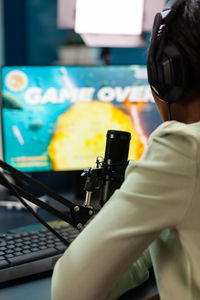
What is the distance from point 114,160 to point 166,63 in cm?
24

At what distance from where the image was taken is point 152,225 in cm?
64

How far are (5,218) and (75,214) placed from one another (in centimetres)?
52

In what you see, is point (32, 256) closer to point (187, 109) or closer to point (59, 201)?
point (59, 201)

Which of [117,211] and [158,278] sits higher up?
[117,211]

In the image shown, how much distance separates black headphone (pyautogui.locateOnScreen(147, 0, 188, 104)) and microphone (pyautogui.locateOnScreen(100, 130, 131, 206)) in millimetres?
146

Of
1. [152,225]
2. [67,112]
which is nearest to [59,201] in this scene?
[152,225]

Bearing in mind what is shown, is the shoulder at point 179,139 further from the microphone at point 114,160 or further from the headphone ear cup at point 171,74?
the microphone at point 114,160

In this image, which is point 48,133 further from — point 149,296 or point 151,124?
point 149,296

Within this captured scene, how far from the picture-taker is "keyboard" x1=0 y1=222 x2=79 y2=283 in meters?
0.92

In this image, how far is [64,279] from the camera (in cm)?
71

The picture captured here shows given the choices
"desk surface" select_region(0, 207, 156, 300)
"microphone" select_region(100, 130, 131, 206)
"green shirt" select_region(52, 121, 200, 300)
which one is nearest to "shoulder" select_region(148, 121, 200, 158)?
"green shirt" select_region(52, 121, 200, 300)

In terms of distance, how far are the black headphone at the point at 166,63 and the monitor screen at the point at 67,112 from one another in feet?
2.24

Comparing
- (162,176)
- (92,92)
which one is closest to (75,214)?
(162,176)

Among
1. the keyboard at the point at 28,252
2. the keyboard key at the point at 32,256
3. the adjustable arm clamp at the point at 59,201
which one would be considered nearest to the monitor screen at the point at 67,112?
the keyboard at the point at 28,252
